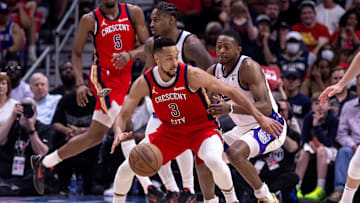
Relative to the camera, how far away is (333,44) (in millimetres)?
9914

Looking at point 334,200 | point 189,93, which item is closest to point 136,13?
point 189,93

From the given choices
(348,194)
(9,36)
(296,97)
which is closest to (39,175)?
(348,194)

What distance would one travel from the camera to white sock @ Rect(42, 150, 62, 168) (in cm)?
678

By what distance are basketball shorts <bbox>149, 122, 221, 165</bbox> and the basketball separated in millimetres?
207

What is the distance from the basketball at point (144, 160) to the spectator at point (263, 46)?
4.77m

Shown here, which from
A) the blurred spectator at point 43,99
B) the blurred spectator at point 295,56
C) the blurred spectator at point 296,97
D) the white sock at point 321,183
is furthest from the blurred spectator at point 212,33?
the white sock at point 321,183

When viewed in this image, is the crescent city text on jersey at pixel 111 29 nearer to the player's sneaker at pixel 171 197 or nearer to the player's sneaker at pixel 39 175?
the player's sneaker at pixel 39 175

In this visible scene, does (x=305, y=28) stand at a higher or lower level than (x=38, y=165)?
higher

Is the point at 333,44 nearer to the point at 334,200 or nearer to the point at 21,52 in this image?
the point at 334,200

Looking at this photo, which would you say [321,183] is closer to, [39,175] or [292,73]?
[292,73]

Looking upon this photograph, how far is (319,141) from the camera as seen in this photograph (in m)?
8.01

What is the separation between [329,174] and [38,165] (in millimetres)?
3691

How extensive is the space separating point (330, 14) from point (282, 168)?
161 inches

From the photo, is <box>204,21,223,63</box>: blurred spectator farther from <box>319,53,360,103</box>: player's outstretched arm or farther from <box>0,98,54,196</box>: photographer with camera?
<box>319,53,360,103</box>: player's outstretched arm
